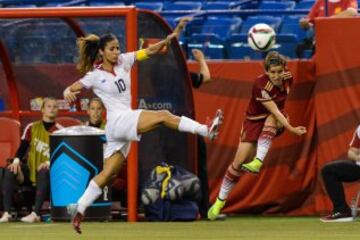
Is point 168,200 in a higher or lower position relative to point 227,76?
lower

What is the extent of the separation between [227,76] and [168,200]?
2.45m

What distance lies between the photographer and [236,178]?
1397cm

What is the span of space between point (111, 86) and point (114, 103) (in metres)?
0.18

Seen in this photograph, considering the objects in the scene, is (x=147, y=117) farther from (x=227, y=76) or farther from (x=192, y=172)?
(x=227, y=76)

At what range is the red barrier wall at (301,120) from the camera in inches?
581

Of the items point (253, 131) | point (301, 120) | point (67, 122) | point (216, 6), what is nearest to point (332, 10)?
point (301, 120)

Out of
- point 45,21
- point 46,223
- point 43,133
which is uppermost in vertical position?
point 45,21

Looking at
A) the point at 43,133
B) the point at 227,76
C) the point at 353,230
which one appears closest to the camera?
the point at 353,230

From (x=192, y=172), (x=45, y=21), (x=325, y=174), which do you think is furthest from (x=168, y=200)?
(x=45, y=21)

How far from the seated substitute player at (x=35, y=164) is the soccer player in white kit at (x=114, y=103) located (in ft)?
5.32

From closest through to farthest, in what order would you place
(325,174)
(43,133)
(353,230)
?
1. (353,230)
2. (325,174)
3. (43,133)

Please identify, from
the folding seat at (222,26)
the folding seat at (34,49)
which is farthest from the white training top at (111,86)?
the folding seat at (222,26)

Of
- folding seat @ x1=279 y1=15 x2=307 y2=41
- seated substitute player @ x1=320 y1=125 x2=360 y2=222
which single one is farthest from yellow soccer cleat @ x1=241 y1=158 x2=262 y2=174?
folding seat @ x1=279 y1=15 x2=307 y2=41

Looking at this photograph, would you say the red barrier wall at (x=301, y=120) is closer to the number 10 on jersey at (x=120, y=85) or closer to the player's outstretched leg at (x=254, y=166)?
the player's outstretched leg at (x=254, y=166)
